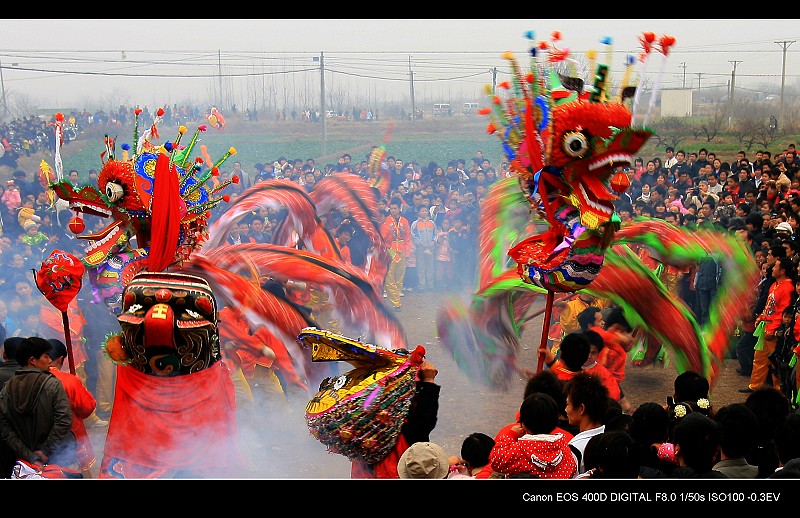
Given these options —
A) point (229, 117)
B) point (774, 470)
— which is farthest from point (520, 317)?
point (229, 117)

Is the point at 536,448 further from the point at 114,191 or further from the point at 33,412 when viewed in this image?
the point at 114,191

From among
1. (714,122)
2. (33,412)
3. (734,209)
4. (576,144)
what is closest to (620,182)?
(576,144)

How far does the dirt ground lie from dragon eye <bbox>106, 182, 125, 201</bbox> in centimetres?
156

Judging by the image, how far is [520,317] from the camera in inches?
230

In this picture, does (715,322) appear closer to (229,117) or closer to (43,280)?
(43,280)

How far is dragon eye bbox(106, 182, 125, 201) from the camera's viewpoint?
205 inches

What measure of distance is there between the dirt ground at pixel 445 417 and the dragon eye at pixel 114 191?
5.13 feet

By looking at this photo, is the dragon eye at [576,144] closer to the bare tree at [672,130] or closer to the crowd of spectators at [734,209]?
the crowd of spectators at [734,209]

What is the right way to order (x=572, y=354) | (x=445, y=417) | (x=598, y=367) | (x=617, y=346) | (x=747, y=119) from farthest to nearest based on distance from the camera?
1. (x=747, y=119)
2. (x=445, y=417)
3. (x=617, y=346)
4. (x=598, y=367)
5. (x=572, y=354)

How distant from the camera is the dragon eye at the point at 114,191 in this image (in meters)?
5.20

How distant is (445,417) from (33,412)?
295 cm

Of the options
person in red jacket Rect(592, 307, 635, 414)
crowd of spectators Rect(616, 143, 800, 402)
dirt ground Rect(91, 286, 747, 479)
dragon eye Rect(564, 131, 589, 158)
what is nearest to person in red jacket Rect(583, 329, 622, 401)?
person in red jacket Rect(592, 307, 635, 414)

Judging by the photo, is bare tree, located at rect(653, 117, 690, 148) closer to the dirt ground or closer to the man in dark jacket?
the dirt ground

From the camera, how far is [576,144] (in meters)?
4.67
